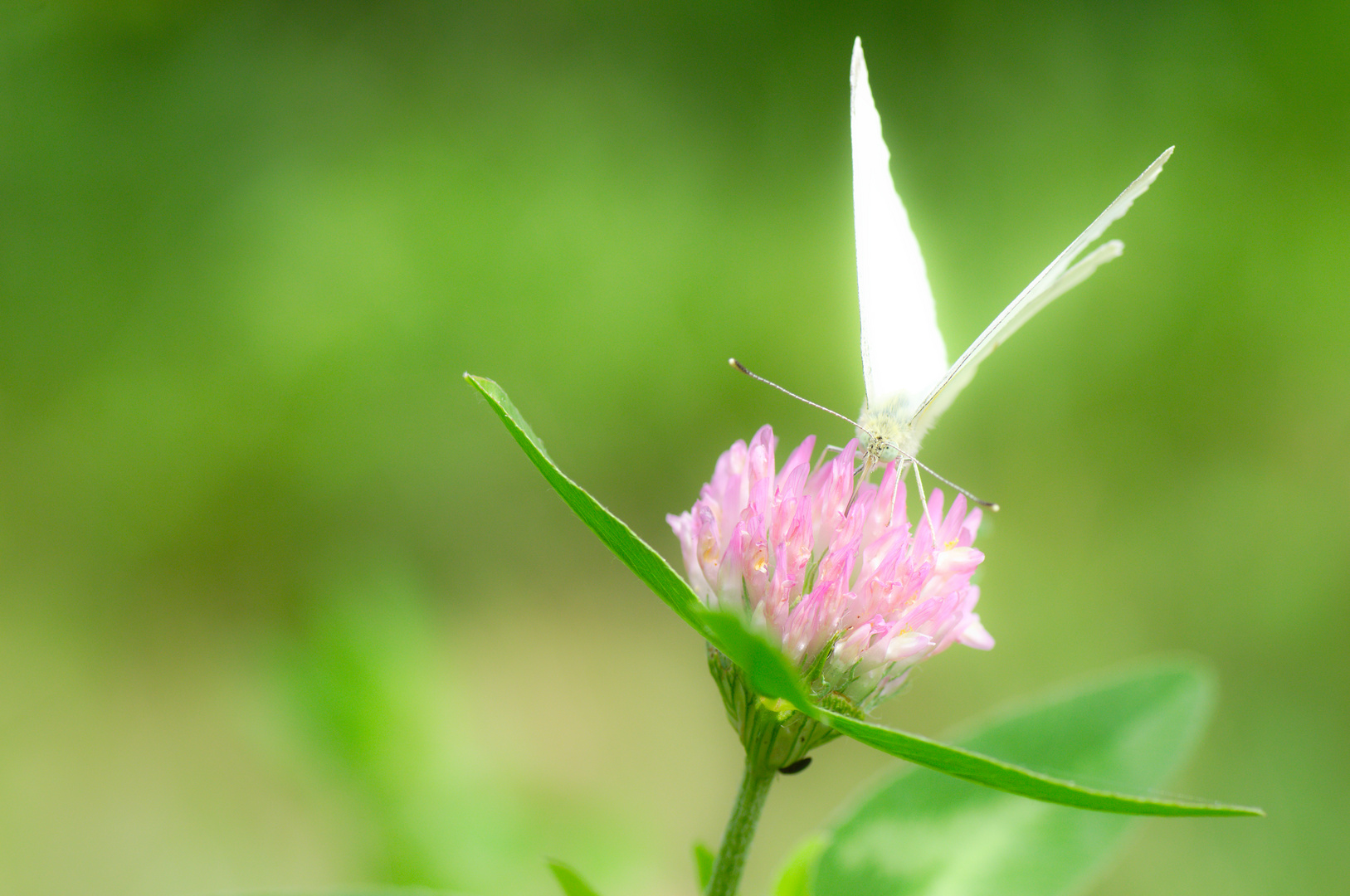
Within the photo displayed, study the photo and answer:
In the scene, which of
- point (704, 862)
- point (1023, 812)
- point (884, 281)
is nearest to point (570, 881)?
point (704, 862)

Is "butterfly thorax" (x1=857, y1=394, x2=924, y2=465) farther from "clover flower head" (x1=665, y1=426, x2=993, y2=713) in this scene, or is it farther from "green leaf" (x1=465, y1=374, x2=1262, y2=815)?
"green leaf" (x1=465, y1=374, x2=1262, y2=815)

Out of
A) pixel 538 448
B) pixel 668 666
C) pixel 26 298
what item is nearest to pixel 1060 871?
pixel 538 448

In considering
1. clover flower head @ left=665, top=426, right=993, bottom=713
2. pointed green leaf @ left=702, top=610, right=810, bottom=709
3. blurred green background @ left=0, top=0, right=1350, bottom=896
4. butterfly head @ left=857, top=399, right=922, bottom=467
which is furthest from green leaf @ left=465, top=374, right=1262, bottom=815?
blurred green background @ left=0, top=0, right=1350, bottom=896

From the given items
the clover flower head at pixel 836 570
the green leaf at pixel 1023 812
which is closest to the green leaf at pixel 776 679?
the clover flower head at pixel 836 570

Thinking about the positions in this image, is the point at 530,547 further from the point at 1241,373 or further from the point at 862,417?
the point at 1241,373

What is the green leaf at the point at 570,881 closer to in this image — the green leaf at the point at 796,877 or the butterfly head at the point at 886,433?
the green leaf at the point at 796,877
